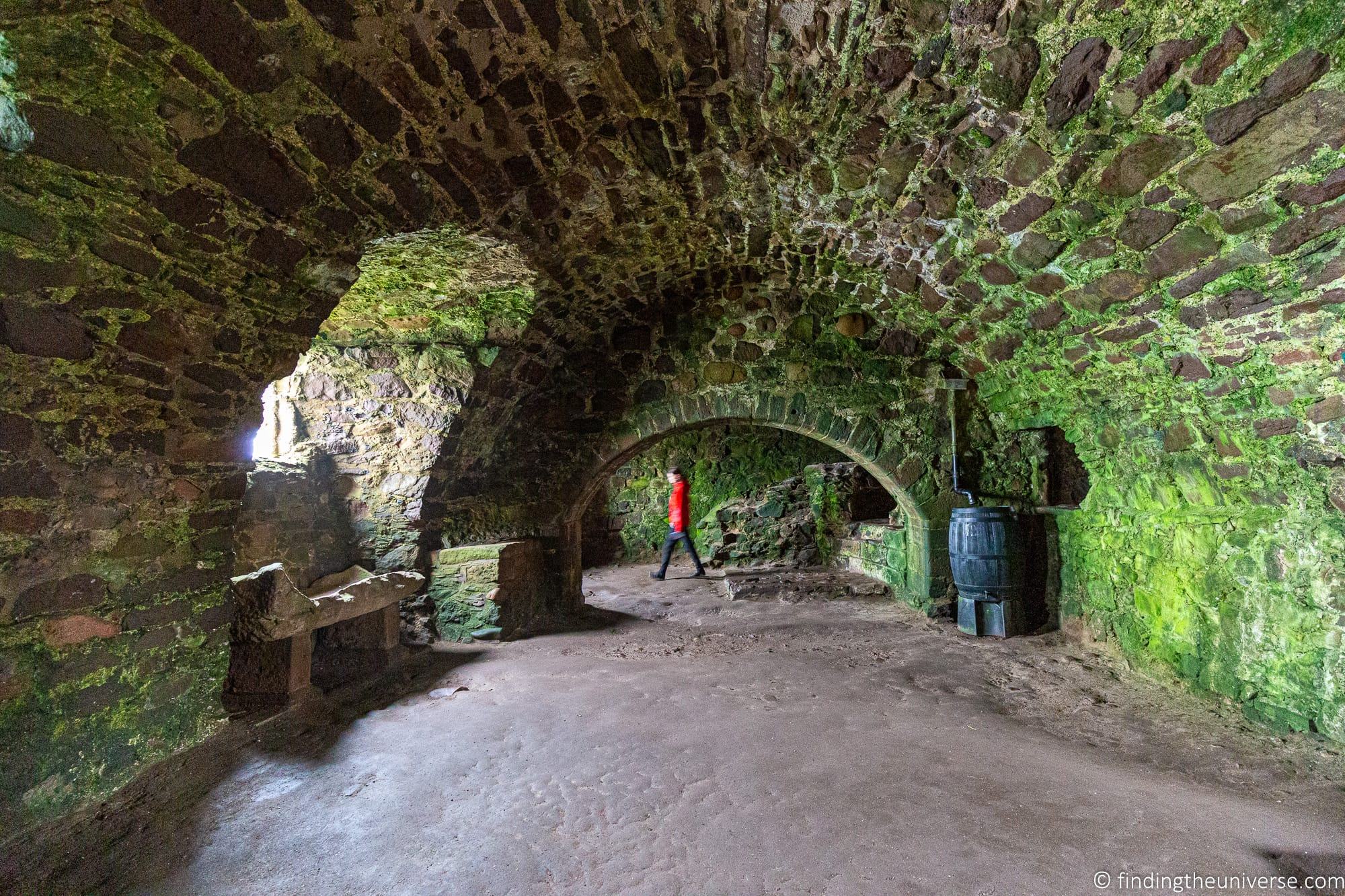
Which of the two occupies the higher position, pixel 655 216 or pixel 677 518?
pixel 655 216

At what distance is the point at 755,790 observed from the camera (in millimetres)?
2305

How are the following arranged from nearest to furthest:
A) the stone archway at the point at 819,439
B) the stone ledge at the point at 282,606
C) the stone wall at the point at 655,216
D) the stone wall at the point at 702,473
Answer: the stone wall at the point at 655,216 → the stone ledge at the point at 282,606 → the stone archway at the point at 819,439 → the stone wall at the point at 702,473

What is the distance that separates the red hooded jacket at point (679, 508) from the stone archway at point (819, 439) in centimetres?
205

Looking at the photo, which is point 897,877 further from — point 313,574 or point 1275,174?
point 313,574

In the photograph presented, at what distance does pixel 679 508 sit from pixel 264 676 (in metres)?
4.56

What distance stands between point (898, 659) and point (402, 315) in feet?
12.0

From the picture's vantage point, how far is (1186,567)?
3.29 meters

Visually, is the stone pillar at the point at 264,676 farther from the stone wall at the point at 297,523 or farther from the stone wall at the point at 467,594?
the stone wall at the point at 467,594

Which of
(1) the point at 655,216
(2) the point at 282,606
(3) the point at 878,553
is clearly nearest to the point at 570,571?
(2) the point at 282,606

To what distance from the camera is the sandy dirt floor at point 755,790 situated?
184cm

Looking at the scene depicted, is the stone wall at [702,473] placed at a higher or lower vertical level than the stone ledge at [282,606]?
higher

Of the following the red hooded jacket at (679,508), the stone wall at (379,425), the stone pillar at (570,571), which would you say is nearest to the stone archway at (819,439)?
the stone pillar at (570,571)

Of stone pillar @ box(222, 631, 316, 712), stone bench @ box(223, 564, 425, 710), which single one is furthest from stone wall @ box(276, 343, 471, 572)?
stone pillar @ box(222, 631, 316, 712)

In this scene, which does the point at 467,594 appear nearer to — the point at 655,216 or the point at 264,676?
the point at 264,676
